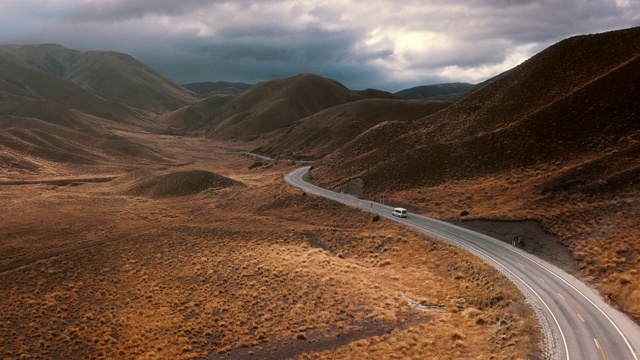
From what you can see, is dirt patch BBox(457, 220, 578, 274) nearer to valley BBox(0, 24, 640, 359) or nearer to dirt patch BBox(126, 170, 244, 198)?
valley BBox(0, 24, 640, 359)

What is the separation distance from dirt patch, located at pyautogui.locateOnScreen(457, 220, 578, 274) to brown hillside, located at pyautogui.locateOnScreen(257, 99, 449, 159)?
86209 mm

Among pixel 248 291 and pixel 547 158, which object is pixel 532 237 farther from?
pixel 248 291

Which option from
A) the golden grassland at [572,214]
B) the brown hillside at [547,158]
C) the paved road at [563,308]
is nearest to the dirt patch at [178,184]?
the brown hillside at [547,158]

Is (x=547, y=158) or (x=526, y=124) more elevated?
(x=526, y=124)

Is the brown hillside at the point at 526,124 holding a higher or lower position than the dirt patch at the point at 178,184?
higher

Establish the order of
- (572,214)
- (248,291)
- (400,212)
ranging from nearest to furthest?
(248,291) < (572,214) < (400,212)

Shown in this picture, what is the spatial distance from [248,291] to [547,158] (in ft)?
159

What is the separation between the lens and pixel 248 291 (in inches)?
1446

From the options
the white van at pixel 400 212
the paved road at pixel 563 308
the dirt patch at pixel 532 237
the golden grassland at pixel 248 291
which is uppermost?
the dirt patch at pixel 532 237

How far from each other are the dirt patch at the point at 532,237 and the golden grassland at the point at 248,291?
700 cm

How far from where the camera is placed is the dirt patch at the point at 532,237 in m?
36.8

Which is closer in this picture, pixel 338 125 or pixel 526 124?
pixel 526 124

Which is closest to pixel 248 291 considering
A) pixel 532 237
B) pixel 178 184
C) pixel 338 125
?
pixel 532 237

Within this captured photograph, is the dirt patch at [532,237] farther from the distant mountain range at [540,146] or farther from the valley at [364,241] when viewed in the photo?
the distant mountain range at [540,146]
